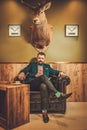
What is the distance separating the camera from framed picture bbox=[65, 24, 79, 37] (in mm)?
5105

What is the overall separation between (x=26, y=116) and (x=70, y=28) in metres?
2.49

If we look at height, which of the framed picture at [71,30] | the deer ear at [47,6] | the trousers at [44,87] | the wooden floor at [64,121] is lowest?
the wooden floor at [64,121]

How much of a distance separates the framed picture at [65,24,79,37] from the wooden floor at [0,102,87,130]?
67.4 inches

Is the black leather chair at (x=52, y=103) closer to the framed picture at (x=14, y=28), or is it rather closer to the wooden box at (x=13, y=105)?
the wooden box at (x=13, y=105)

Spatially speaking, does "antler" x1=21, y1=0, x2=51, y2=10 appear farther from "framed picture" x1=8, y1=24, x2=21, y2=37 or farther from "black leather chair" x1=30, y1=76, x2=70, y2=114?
"black leather chair" x1=30, y1=76, x2=70, y2=114

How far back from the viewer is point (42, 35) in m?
4.88

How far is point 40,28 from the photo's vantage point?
15.8ft

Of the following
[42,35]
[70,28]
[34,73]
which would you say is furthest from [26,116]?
[70,28]

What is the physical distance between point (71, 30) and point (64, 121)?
2.32 m

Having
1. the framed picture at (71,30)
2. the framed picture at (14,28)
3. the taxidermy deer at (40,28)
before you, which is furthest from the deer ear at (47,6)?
the framed picture at (14,28)

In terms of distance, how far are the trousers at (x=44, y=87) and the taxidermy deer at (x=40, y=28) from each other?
1243 mm

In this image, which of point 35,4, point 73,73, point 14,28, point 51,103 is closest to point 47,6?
point 35,4

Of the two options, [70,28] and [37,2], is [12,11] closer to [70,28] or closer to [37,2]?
[37,2]

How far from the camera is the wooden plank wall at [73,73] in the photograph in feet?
16.8
